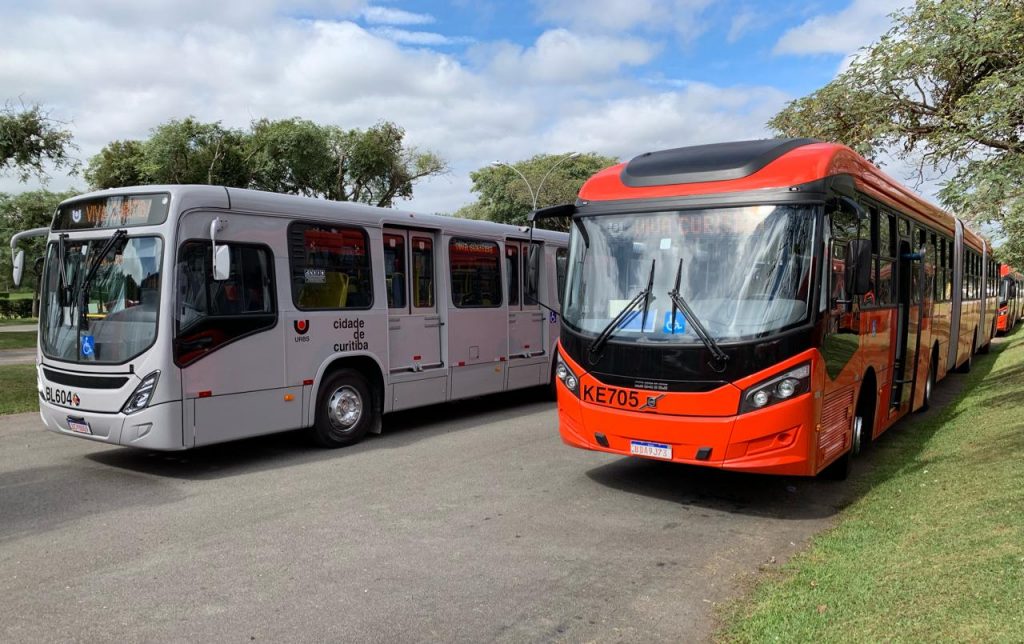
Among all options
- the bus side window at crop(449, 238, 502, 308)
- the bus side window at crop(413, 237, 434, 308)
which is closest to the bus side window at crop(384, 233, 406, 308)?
the bus side window at crop(413, 237, 434, 308)

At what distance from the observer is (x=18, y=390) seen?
1340 centimetres

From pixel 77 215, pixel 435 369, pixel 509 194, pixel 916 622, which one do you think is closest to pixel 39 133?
pixel 77 215

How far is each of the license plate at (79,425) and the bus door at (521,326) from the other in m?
6.06

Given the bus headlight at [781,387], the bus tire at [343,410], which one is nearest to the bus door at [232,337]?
the bus tire at [343,410]

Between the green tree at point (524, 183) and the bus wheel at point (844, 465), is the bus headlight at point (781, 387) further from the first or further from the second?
the green tree at point (524, 183)

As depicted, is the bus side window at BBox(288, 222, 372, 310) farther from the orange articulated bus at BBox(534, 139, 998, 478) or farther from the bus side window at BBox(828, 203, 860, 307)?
the bus side window at BBox(828, 203, 860, 307)

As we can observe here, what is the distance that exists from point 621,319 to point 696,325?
2.27 ft

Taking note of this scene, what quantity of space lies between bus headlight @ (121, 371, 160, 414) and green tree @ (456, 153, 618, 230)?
4234cm

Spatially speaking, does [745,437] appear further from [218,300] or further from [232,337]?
[218,300]

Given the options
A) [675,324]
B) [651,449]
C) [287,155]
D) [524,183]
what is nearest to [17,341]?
[287,155]

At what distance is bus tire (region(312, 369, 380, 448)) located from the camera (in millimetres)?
9156

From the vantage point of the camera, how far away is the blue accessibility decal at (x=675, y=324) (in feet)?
20.8

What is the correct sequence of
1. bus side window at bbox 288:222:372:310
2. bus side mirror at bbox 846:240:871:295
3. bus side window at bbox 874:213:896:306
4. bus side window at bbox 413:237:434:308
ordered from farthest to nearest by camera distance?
bus side window at bbox 413:237:434:308 → bus side window at bbox 288:222:372:310 → bus side window at bbox 874:213:896:306 → bus side mirror at bbox 846:240:871:295

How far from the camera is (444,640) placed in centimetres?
413
